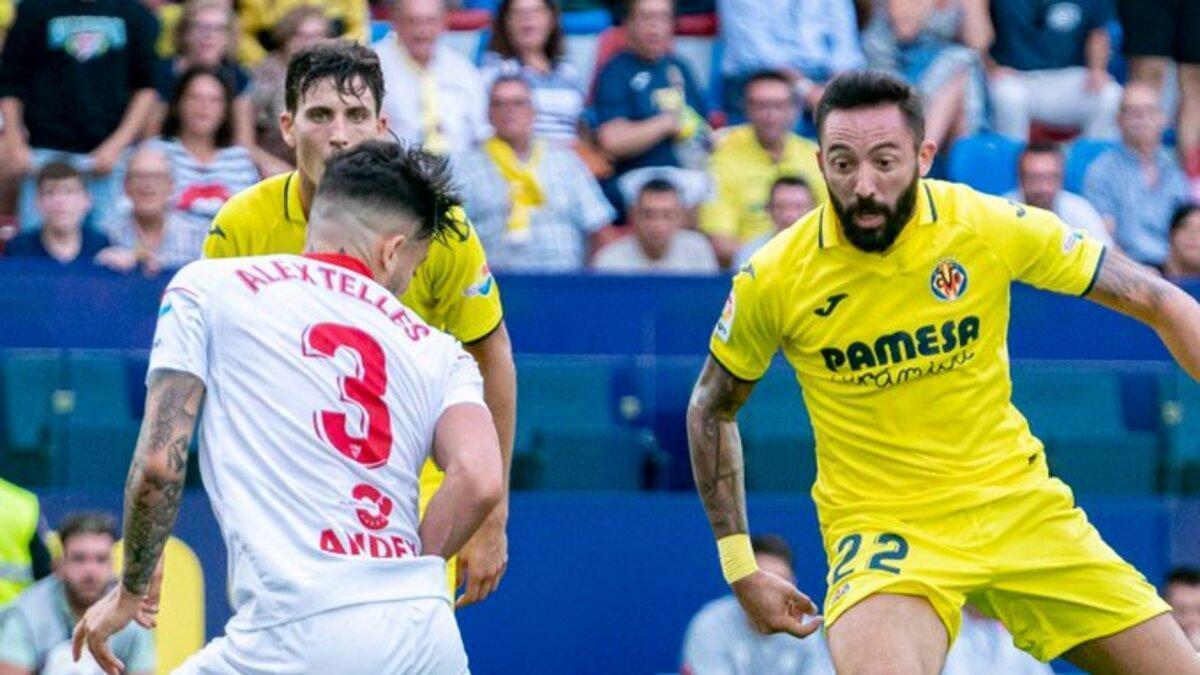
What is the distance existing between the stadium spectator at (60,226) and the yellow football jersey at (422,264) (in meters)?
4.37

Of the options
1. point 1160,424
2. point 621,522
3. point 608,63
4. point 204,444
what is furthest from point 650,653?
point 204,444

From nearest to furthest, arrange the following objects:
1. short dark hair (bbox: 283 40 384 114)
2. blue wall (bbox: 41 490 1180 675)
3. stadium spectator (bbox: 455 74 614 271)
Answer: short dark hair (bbox: 283 40 384 114)
blue wall (bbox: 41 490 1180 675)
stadium spectator (bbox: 455 74 614 271)

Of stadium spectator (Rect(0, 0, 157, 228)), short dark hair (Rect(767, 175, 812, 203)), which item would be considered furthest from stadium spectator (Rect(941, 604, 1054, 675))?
stadium spectator (Rect(0, 0, 157, 228))

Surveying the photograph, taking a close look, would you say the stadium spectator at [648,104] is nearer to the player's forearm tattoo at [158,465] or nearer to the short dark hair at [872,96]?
the short dark hair at [872,96]

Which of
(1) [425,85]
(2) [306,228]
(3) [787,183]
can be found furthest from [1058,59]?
(2) [306,228]

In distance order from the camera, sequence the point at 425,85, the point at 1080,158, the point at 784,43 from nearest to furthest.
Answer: the point at 425,85 → the point at 1080,158 → the point at 784,43

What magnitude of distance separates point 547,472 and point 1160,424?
2.65 m

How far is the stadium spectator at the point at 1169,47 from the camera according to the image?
13.3 metres

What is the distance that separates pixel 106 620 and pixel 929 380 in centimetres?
Result: 244

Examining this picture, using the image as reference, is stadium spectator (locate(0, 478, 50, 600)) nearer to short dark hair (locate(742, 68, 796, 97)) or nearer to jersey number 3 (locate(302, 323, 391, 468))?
short dark hair (locate(742, 68, 796, 97))

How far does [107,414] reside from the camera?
1017 cm

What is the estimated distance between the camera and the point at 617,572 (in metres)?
10.2

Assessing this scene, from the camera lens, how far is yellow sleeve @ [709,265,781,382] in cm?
669

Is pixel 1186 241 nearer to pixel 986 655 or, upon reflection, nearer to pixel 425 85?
pixel 986 655
